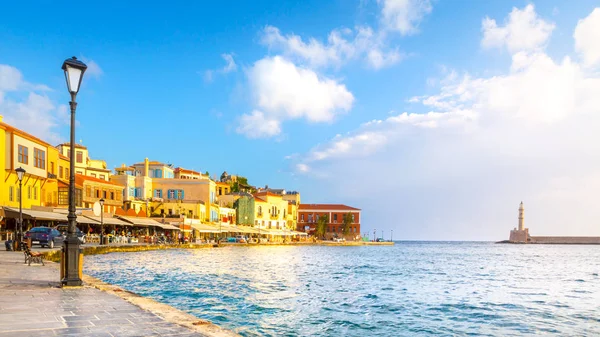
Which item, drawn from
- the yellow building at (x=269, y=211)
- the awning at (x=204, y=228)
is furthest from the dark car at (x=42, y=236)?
the yellow building at (x=269, y=211)

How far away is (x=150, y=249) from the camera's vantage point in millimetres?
49312

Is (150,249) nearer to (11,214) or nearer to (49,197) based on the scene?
(49,197)

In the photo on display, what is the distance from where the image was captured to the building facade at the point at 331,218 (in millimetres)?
120625

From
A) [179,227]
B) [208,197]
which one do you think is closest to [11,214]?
[179,227]

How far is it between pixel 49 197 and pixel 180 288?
2979 cm

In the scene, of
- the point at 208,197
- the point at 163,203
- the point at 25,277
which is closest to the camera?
the point at 25,277

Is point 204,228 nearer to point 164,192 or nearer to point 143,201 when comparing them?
point 143,201

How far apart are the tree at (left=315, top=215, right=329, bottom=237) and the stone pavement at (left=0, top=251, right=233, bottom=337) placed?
10584 centimetres

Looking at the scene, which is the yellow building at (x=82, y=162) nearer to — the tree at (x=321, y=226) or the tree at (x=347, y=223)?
the tree at (x=321, y=226)

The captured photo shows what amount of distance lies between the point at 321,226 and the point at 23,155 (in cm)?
8395

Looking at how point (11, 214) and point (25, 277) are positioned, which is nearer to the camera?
point (25, 277)

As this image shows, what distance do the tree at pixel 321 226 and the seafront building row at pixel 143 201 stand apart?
0.81 feet

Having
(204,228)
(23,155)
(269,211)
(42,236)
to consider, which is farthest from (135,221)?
(269,211)

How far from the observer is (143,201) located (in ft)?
224
